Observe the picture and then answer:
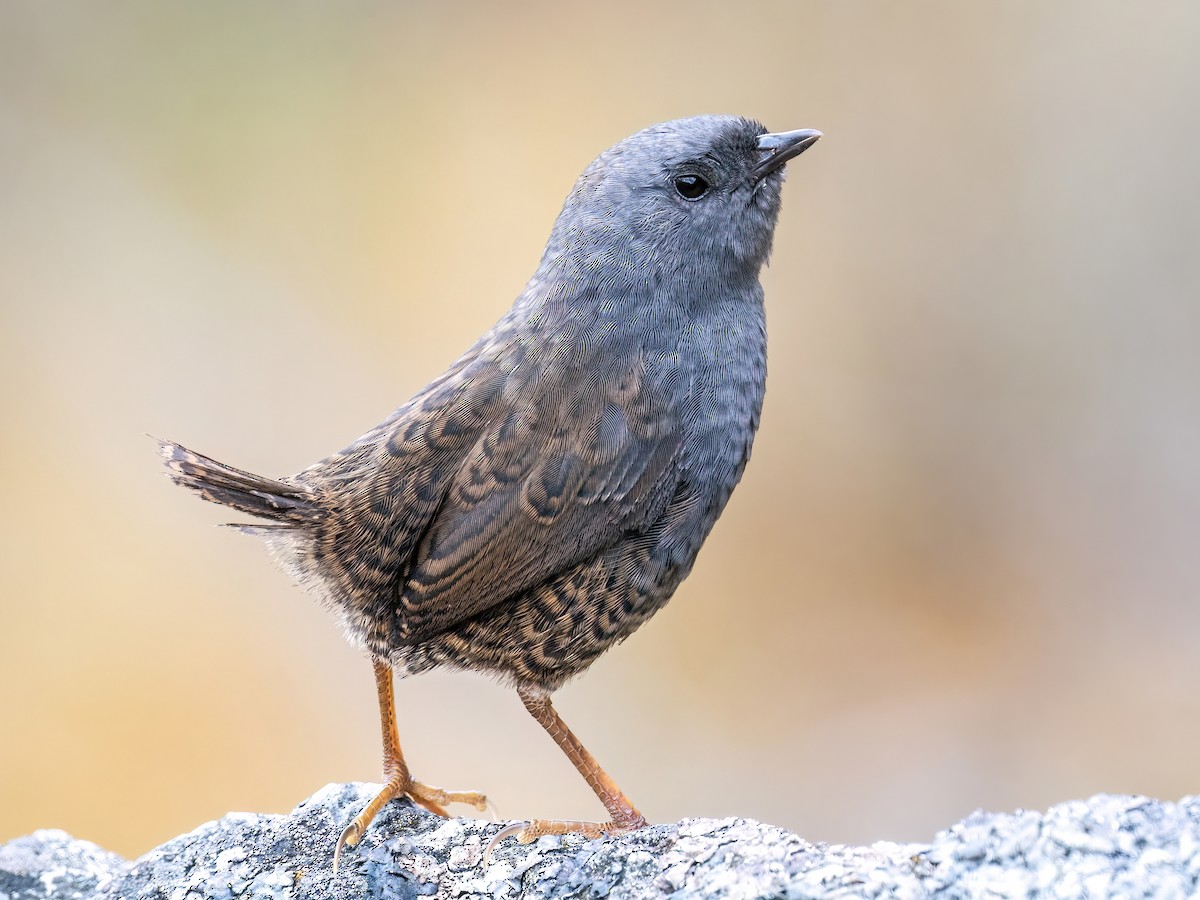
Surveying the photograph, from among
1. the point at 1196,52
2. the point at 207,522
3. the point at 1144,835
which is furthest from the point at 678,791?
the point at 1196,52

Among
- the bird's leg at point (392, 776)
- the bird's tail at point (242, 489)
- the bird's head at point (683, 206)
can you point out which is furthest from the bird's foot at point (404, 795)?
the bird's head at point (683, 206)

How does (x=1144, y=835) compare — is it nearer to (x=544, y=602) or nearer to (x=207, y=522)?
(x=544, y=602)

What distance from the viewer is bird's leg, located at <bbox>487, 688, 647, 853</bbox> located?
8.45 ft

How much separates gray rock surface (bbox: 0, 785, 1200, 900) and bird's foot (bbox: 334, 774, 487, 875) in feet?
0.10

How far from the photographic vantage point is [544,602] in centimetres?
265

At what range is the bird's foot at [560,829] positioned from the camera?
250cm

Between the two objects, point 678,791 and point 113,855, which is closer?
point 113,855

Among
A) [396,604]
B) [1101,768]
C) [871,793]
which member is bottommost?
[1101,768]

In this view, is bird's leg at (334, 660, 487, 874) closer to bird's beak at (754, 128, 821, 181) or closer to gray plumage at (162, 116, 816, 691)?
gray plumage at (162, 116, 816, 691)

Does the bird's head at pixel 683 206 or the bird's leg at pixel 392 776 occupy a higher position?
the bird's head at pixel 683 206

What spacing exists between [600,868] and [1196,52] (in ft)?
16.0

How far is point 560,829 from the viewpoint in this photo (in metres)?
2.60

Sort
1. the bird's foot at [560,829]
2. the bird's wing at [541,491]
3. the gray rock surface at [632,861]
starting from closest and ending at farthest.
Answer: the gray rock surface at [632,861] → the bird's foot at [560,829] → the bird's wing at [541,491]

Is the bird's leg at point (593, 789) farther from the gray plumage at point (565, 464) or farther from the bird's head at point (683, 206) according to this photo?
the bird's head at point (683, 206)
